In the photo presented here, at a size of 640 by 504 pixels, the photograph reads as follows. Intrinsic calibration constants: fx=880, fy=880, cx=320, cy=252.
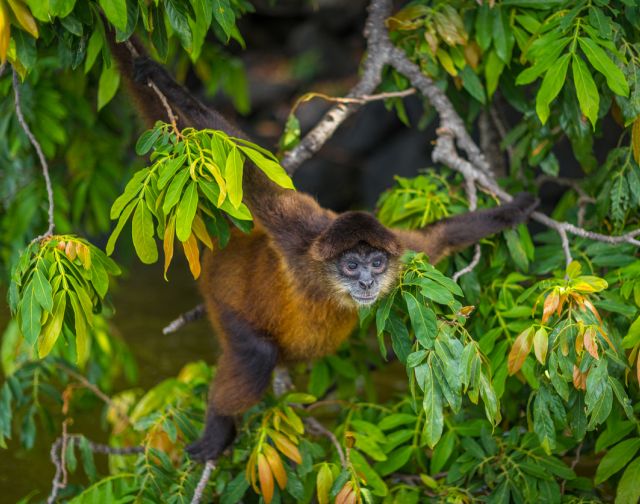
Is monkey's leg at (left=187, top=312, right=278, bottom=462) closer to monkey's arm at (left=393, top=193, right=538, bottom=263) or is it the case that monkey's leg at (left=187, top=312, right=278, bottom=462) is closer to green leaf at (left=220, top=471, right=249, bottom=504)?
green leaf at (left=220, top=471, right=249, bottom=504)

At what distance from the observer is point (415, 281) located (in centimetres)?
383

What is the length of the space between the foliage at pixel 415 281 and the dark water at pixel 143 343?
1.27 meters

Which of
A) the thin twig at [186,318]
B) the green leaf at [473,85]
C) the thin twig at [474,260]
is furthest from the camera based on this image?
the thin twig at [186,318]

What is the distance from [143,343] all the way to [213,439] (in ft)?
18.8

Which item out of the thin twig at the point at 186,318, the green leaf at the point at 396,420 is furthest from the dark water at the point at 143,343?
the green leaf at the point at 396,420

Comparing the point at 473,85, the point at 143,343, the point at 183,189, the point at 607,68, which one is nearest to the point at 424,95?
the point at 473,85

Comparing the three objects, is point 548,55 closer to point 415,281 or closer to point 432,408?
point 415,281

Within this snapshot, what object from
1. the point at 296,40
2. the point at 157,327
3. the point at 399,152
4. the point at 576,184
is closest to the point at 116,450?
the point at 576,184

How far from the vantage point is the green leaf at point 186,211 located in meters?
3.47

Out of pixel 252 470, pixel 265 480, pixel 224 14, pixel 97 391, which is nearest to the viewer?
pixel 224 14

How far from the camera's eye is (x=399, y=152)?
14.5 metres

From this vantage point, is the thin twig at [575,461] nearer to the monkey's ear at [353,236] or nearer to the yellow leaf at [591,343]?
the yellow leaf at [591,343]

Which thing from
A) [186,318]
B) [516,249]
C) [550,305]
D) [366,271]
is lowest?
[186,318]

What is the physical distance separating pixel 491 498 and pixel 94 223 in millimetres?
4184
